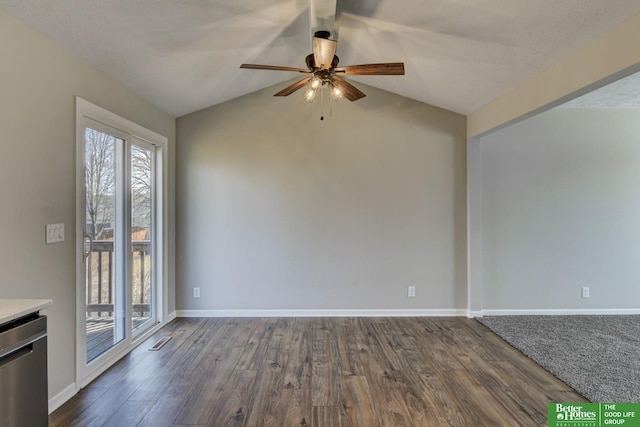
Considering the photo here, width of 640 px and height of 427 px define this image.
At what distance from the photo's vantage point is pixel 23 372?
1.36 metres

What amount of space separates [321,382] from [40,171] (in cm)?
243

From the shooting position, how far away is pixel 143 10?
7.01ft

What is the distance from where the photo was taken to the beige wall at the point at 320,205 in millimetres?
4043

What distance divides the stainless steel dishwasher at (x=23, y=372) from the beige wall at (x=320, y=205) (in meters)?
2.59

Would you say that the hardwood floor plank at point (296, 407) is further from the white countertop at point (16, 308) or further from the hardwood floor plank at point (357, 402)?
the white countertop at point (16, 308)

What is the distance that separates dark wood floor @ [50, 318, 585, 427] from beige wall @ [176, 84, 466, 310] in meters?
0.60

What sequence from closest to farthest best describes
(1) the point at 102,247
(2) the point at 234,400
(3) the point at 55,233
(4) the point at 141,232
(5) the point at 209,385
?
(3) the point at 55,233, (2) the point at 234,400, (5) the point at 209,385, (1) the point at 102,247, (4) the point at 141,232

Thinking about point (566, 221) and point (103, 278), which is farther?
point (566, 221)

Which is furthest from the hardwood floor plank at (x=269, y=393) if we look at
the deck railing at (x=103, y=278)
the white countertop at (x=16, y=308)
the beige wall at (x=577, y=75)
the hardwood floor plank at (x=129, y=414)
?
the beige wall at (x=577, y=75)

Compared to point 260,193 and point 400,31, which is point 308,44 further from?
point 260,193

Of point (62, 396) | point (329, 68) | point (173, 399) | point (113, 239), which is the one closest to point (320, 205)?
point (329, 68)

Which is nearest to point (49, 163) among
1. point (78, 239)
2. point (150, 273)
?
point (78, 239)

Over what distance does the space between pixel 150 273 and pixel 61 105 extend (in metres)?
2.03

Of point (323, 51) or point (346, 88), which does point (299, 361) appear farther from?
point (323, 51)
